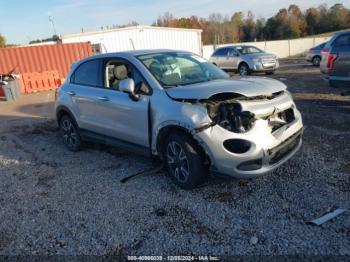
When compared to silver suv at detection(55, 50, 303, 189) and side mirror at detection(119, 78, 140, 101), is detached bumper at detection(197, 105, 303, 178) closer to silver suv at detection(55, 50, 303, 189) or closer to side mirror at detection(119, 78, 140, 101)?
silver suv at detection(55, 50, 303, 189)

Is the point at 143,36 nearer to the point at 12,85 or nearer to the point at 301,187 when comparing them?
the point at 12,85

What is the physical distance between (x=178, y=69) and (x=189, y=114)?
111cm

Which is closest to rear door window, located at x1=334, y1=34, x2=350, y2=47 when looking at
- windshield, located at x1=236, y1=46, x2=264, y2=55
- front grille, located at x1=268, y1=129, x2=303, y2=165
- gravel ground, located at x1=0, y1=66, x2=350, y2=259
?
gravel ground, located at x1=0, y1=66, x2=350, y2=259

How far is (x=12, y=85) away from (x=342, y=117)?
541 inches

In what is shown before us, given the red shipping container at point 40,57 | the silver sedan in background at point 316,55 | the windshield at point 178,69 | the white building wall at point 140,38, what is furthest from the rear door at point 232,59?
the windshield at point 178,69

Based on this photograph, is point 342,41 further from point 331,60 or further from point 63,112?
point 63,112

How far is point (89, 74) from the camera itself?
17.9 ft

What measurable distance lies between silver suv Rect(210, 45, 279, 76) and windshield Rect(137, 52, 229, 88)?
12.0 meters

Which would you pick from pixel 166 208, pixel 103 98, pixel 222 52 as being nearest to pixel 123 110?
pixel 103 98

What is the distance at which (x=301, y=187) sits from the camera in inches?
157

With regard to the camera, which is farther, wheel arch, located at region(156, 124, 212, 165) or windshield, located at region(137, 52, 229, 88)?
windshield, located at region(137, 52, 229, 88)

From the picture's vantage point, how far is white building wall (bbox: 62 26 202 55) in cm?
2379

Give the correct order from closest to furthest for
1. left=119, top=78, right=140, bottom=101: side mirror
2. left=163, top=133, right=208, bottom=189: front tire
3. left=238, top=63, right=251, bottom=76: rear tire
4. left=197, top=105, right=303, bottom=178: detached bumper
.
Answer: left=197, top=105, right=303, bottom=178: detached bumper, left=163, top=133, right=208, bottom=189: front tire, left=119, top=78, right=140, bottom=101: side mirror, left=238, top=63, right=251, bottom=76: rear tire

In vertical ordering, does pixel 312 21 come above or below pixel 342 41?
below
